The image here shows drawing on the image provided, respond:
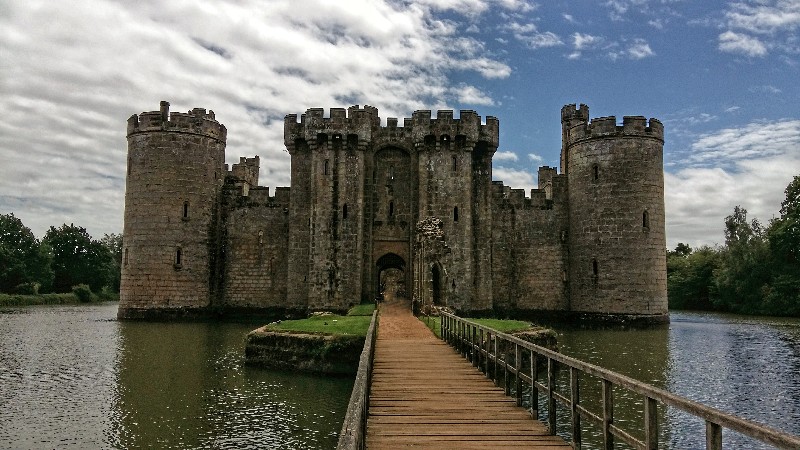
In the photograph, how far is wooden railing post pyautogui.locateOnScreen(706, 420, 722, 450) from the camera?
4.31 metres

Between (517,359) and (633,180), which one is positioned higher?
(633,180)

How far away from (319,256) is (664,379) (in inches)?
763

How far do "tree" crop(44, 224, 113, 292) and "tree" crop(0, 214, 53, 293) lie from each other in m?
2.69

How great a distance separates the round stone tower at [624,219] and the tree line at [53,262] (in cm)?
5353

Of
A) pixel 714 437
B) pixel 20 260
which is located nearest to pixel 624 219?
pixel 714 437

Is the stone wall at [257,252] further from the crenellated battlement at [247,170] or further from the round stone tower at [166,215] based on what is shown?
the crenellated battlement at [247,170]

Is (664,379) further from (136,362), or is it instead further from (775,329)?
(775,329)

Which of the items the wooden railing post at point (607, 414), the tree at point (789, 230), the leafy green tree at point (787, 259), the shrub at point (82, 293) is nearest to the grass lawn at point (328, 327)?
the wooden railing post at point (607, 414)

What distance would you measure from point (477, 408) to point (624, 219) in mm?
25687

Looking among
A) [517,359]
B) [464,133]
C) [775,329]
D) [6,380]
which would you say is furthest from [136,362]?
[775,329]

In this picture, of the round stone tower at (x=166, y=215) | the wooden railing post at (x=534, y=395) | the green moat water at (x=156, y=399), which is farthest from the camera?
the round stone tower at (x=166, y=215)

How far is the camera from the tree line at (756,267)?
147ft

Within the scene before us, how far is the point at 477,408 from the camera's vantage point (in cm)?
888

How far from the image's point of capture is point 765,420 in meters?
11.9
